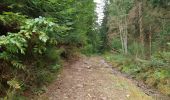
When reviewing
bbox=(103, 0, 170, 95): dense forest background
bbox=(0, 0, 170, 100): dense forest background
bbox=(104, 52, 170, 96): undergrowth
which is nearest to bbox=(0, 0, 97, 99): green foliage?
bbox=(0, 0, 170, 100): dense forest background

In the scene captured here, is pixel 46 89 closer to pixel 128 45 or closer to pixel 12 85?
pixel 12 85

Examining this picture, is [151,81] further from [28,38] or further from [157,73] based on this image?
[28,38]

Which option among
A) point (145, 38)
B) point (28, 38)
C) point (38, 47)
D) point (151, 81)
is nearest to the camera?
point (28, 38)

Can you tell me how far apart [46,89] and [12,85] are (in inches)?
77.1

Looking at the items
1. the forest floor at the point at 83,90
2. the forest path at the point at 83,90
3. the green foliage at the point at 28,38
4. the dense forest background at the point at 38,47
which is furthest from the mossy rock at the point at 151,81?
the green foliage at the point at 28,38

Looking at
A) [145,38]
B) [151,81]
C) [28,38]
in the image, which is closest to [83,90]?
[28,38]

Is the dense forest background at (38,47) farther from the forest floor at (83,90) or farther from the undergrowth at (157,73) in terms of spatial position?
the forest floor at (83,90)

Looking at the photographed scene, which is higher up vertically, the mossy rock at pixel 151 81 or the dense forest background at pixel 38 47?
the dense forest background at pixel 38 47

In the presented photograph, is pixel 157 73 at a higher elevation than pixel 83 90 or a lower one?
lower

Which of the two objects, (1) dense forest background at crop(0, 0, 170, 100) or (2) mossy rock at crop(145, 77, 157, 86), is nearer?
(1) dense forest background at crop(0, 0, 170, 100)

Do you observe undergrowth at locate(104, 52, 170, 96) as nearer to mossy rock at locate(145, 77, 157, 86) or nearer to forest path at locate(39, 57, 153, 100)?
mossy rock at locate(145, 77, 157, 86)

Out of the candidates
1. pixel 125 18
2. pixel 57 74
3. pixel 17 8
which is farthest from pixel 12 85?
pixel 125 18

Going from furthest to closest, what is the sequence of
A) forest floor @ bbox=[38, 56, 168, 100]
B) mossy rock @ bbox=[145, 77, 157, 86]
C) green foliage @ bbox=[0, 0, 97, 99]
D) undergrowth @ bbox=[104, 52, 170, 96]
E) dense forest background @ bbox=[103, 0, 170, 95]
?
dense forest background @ bbox=[103, 0, 170, 95]
mossy rock @ bbox=[145, 77, 157, 86]
undergrowth @ bbox=[104, 52, 170, 96]
forest floor @ bbox=[38, 56, 168, 100]
green foliage @ bbox=[0, 0, 97, 99]

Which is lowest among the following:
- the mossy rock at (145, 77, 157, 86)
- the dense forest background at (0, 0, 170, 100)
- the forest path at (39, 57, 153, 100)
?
the mossy rock at (145, 77, 157, 86)
